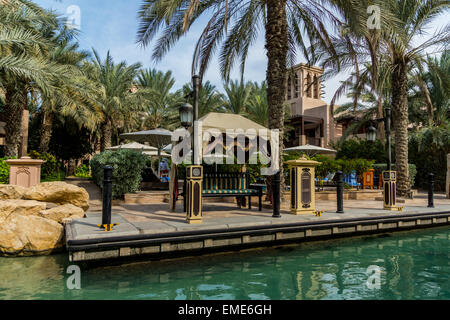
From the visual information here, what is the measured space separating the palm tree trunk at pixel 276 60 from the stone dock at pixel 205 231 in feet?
8.53

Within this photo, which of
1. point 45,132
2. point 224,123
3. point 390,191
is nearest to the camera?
point 224,123

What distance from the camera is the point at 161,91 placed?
93.5 feet

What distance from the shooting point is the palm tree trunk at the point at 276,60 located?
384 inches

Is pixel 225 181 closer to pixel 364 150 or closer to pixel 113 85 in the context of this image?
pixel 113 85

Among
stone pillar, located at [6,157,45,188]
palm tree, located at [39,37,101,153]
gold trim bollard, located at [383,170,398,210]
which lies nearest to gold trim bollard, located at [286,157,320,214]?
gold trim bollard, located at [383,170,398,210]

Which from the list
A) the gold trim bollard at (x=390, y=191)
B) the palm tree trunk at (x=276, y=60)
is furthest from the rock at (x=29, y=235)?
the gold trim bollard at (x=390, y=191)

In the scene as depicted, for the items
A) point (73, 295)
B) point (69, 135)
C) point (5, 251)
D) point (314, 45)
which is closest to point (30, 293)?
point (73, 295)

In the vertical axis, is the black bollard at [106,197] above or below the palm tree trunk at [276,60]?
below

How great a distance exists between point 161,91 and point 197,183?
23.4m

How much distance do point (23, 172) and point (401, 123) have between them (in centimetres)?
1417

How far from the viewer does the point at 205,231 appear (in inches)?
237

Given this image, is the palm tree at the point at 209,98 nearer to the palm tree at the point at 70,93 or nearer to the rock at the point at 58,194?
the palm tree at the point at 70,93

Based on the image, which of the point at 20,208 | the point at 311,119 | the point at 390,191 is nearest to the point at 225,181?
the point at 20,208
